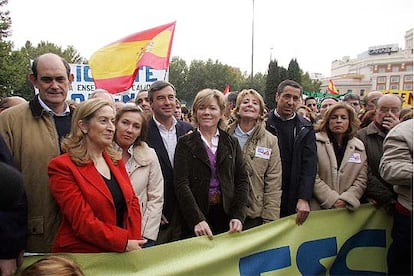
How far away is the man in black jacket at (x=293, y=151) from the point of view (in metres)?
3.66

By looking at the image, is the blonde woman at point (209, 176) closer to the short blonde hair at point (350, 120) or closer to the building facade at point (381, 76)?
the short blonde hair at point (350, 120)

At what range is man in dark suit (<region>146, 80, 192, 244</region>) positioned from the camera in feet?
11.4

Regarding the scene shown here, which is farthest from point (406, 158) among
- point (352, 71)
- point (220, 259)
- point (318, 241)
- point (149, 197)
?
point (352, 71)

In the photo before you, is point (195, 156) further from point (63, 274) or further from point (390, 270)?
point (390, 270)

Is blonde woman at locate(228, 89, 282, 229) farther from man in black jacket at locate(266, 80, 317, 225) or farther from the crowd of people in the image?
man in black jacket at locate(266, 80, 317, 225)

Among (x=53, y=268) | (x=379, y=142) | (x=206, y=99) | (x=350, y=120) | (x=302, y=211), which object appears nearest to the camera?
(x=53, y=268)

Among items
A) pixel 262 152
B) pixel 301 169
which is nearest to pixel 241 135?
pixel 262 152

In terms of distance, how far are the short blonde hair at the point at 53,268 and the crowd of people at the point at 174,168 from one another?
0.03 m

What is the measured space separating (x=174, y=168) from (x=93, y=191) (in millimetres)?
961

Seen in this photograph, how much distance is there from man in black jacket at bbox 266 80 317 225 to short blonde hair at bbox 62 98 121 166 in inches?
69.1

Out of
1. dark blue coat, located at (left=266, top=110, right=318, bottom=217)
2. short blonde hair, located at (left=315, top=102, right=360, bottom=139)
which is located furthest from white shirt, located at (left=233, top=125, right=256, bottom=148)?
short blonde hair, located at (left=315, top=102, right=360, bottom=139)

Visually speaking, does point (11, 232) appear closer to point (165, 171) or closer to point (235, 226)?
point (165, 171)

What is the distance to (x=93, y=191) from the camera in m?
2.44

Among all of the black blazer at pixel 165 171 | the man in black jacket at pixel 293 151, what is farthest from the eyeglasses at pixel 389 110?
the black blazer at pixel 165 171
